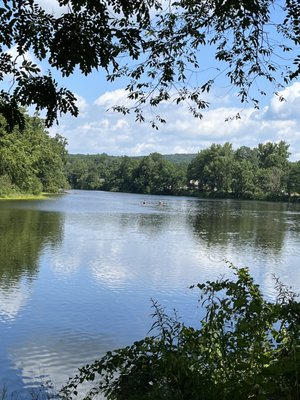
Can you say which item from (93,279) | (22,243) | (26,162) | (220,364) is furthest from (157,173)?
(220,364)

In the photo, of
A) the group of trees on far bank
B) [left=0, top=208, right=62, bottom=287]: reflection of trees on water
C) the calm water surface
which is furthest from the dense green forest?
the group of trees on far bank

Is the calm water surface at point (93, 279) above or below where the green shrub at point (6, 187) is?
below

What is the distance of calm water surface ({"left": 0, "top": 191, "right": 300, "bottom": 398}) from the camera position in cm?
851

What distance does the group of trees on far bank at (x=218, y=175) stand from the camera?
98.1 meters

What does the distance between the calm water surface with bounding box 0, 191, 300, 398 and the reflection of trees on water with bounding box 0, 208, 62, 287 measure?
4 cm

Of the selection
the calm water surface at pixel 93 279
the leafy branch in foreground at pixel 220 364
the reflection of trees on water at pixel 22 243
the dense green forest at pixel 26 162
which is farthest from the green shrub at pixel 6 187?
the leafy branch in foreground at pixel 220 364

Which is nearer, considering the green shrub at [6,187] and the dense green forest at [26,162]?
the dense green forest at [26,162]

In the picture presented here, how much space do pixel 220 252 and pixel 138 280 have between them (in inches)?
296

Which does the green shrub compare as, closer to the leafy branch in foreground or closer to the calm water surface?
the calm water surface

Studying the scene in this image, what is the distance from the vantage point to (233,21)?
228 inches

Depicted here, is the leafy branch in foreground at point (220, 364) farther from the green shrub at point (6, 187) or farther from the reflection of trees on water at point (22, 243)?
the green shrub at point (6, 187)

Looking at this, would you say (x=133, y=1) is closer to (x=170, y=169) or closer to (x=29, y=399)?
(x=29, y=399)

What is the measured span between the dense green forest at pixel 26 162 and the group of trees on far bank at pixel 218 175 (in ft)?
134

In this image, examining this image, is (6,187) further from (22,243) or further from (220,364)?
(220,364)
